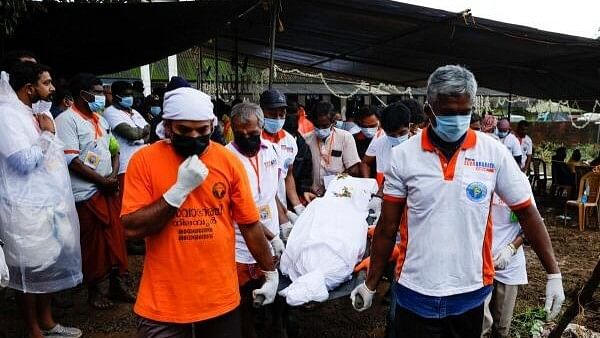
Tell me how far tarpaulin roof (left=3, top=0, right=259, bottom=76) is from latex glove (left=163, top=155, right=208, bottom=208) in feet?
10.4

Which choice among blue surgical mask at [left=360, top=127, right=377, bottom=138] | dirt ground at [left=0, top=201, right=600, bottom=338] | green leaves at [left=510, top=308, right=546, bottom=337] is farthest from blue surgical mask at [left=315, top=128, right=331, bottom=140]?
green leaves at [left=510, top=308, right=546, bottom=337]

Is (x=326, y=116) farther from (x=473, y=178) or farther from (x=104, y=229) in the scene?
(x=473, y=178)

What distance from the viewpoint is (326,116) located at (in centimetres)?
458

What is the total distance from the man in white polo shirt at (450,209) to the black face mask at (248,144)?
1061mm

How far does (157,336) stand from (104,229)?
7.58 feet

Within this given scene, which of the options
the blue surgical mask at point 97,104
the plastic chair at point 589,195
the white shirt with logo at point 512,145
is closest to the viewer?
the blue surgical mask at point 97,104

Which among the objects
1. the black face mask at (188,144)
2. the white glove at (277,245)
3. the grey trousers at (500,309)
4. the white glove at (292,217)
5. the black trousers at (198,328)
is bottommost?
the grey trousers at (500,309)

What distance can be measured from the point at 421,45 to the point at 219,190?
700cm

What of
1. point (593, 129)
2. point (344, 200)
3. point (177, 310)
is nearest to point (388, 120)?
point (344, 200)

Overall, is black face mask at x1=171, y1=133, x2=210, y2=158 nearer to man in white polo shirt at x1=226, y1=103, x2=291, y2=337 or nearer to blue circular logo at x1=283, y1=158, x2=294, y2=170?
man in white polo shirt at x1=226, y1=103, x2=291, y2=337

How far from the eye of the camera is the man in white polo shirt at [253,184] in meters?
2.73

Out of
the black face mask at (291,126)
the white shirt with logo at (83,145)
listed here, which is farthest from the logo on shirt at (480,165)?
the black face mask at (291,126)

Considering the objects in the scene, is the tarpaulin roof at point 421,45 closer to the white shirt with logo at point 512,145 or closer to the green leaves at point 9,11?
the white shirt with logo at point 512,145

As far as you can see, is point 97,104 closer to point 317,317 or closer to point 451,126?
point 317,317
